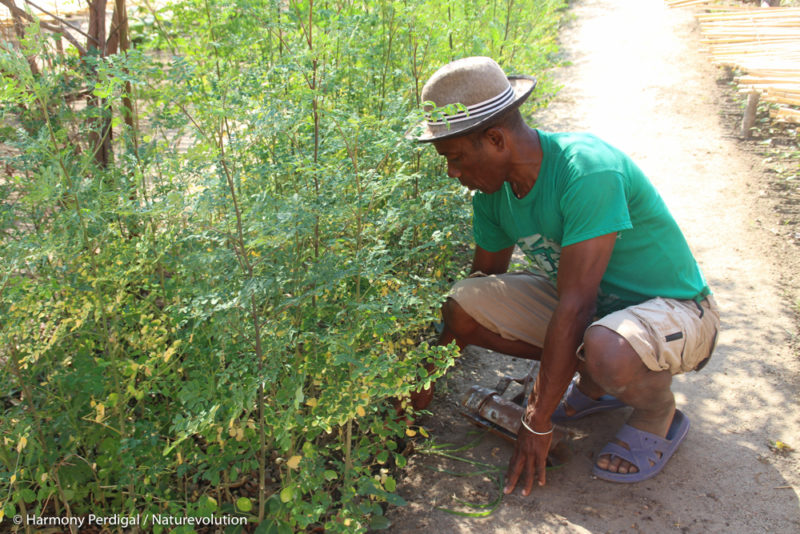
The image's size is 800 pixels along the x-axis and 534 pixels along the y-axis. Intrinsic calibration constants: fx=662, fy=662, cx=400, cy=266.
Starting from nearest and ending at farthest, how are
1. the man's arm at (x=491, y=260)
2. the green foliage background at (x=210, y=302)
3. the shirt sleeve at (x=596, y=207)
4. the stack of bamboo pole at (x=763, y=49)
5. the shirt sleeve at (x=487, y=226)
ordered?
1. the green foliage background at (x=210, y=302)
2. the shirt sleeve at (x=596, y=207)
3. the shirt sleeve at (x=487, y=226)
4. the man's arm at (x=491, y=260)
5. the stack of bamboo pole at (x=763, y=49)

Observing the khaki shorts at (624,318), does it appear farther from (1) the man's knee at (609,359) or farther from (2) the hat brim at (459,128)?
(2) the hat brim at (459,128)

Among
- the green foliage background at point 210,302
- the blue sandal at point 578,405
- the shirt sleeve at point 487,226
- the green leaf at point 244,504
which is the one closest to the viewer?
the green foliage background at point 210,302

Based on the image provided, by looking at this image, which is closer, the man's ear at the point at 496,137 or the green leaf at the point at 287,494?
the green leaf at the point at 287,494

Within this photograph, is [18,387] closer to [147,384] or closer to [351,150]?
[147,384]

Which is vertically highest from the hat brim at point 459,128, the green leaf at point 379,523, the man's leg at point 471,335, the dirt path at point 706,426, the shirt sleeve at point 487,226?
the hat brim at point 459,128

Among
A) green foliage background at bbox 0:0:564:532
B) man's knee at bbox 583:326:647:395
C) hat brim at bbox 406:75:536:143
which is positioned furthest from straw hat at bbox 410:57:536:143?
man's knee at bbox 583:326:647:395

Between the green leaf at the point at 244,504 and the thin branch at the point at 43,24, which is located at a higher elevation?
the thin branch at the point at 43,24

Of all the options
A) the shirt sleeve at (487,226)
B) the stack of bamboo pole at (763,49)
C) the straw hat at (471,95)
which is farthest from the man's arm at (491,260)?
the stack of bamboo pole at (763,49)

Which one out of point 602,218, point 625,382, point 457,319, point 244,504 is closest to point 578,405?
point 625,382

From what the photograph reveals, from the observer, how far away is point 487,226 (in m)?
2.92

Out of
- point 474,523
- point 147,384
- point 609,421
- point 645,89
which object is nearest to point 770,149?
point 645,89

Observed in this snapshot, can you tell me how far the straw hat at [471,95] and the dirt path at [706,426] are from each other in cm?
135

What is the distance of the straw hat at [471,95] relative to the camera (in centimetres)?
237

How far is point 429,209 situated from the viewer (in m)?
2.38
